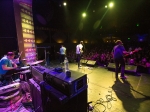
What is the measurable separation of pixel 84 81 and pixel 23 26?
16.2 ft

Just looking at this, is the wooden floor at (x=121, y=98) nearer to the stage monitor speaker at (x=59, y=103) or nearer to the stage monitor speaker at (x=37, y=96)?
the stage monitor speaker at (x=59, y=103)

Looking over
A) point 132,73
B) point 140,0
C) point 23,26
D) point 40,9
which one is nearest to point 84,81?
point 132,73

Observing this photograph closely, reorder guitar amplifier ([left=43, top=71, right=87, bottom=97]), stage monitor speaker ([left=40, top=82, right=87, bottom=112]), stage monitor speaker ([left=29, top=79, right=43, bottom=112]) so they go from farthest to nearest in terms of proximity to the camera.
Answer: stage monitor speaker ([left=29, top=79, right=43, bottom=112])
stage monitor speaker ([left=40, top=82, right=87, bottom=112])
guitar amplifier ([left=43, top=71, right=87, bottom=97])

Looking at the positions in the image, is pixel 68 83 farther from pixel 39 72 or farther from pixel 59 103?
pixel 39 72

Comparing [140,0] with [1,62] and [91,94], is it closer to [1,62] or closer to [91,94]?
[91,94]

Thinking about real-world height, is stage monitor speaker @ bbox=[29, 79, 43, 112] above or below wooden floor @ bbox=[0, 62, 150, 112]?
above

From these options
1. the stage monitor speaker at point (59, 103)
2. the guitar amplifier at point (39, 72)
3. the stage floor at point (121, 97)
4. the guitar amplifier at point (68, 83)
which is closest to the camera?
the guitar amplifier at point (68, 83)

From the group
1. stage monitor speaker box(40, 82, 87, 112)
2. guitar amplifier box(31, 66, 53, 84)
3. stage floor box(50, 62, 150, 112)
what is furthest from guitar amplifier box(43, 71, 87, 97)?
stage floor box(50, 62, 150, 112)

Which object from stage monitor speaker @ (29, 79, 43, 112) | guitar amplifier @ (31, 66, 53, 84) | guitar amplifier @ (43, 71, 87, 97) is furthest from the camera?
guitar amplifier @ (31, 66, 53, 84)

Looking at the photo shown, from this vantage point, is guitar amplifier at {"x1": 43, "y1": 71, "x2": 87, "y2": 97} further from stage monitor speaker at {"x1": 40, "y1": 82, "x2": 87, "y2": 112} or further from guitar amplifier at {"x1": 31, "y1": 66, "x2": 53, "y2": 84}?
guitar amplifier at {"x1": 31, "y1": 66, "x2": 53, "y2": 84}

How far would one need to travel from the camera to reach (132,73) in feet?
15.1

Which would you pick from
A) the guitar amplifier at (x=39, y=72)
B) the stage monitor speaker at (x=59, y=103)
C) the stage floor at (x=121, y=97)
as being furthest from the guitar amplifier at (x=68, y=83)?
the stage floor at (x=121, y=97)

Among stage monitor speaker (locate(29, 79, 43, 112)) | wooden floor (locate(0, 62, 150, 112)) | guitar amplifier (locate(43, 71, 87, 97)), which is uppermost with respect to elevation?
guitar amplifier (locate(43, 71, 87, 97))

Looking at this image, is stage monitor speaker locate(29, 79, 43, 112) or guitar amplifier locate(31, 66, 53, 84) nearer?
stage monitor speaker locate(29, 79, 43, 112)
